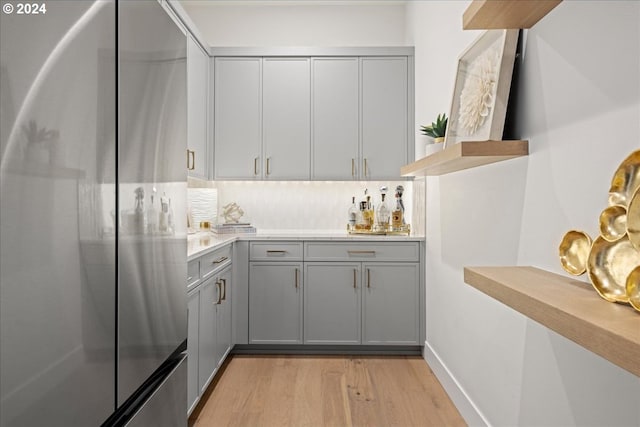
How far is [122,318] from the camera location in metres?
0.95

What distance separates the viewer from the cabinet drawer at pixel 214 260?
2.47 meters

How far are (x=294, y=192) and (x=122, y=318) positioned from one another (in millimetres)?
3082

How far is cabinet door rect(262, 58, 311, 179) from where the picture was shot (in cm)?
366

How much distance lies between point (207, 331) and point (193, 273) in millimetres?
487

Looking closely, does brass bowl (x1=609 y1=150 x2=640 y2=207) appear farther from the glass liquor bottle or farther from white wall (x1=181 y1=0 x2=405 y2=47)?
white wall (x1=181 y1=0 x2=405 y2=47)

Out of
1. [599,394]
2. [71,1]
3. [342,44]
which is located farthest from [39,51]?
[342,44]

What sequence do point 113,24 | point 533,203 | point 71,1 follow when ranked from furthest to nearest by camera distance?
1. point 533,203
2. point 113,24
3. point 71,1

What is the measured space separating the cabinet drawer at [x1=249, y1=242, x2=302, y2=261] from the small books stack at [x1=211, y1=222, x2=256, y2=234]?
306mm

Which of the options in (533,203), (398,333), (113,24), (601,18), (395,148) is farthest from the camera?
(395,148)

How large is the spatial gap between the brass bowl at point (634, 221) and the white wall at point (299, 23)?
3.58 m

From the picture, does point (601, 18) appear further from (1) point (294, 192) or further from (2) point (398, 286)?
(1) point (294, 192)

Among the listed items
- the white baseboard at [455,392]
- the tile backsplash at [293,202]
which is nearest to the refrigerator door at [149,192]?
the white baseboard at [455,392]

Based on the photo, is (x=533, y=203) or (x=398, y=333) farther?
(x=398, y=333)

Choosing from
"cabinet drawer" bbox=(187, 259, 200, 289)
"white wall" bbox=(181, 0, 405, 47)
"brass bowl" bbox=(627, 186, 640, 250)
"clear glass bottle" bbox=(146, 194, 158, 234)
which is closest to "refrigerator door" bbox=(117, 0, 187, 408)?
"clear glass bottle" bbox=(146, 194, 158, 234)
